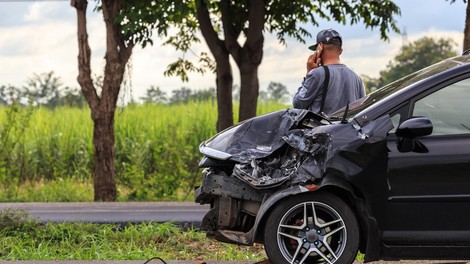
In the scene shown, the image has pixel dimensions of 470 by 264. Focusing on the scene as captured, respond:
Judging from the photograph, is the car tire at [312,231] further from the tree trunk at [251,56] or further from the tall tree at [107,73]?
the tree trunk at [251,56]

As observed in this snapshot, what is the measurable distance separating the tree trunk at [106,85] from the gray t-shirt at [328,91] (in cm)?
1021

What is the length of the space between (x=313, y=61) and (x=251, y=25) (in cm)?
1215

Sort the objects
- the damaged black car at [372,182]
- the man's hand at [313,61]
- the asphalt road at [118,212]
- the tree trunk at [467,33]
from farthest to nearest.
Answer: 1. the tree trunk at [467,33]
2. the asphalt road at [118,212]
3. the man's hand at [313,61]
4. the damaged black car at [372,182]

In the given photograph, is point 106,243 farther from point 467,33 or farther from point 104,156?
point 467,33

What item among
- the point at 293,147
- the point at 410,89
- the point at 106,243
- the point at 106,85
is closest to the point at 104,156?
the point at 106,85

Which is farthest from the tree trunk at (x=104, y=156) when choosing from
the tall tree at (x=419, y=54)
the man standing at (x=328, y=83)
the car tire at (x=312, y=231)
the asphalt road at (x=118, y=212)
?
the tall tree at (x=419, y=54)

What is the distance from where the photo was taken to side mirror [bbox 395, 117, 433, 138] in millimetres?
7285

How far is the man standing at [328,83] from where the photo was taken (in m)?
9.00

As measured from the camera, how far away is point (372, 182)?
7.41 m

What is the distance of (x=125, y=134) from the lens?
984 inches

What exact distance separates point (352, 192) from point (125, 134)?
17942 millimetres

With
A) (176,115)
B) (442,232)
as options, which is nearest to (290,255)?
(442,232)

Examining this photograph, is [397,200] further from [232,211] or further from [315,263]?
[232,211]

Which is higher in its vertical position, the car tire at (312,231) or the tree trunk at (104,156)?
the car tire at (312,231)
